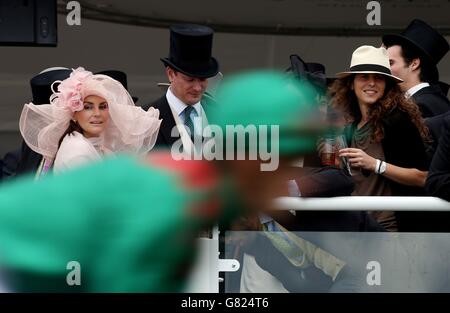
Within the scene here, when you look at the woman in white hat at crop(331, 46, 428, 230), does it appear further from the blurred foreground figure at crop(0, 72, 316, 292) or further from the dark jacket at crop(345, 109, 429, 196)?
the blurred foreground figure at crop(0, 72, 316, 292)

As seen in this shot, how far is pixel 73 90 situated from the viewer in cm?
293

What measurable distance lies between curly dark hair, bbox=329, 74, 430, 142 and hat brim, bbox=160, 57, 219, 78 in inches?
15.1

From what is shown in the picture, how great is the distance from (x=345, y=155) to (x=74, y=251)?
57.5 inches

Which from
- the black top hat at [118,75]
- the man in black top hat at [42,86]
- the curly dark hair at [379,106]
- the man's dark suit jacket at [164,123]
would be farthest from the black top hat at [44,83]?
the curly dark hair at [379,106]

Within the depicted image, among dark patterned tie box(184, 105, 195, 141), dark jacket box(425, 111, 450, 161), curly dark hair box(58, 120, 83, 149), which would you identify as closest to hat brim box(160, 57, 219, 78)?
dark patterned tie box(184, 105, 195, 141)

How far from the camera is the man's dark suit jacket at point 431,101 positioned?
11.0ft

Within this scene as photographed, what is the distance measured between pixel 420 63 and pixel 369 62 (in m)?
0.38

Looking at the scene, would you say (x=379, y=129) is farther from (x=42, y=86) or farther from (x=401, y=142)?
(x=42, y=86)

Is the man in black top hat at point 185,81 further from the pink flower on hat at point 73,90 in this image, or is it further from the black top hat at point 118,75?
the pink flower on hat at point 73,90

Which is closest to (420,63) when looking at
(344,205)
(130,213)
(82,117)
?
(344,205)

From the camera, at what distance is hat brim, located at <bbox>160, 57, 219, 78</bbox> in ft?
9.68
